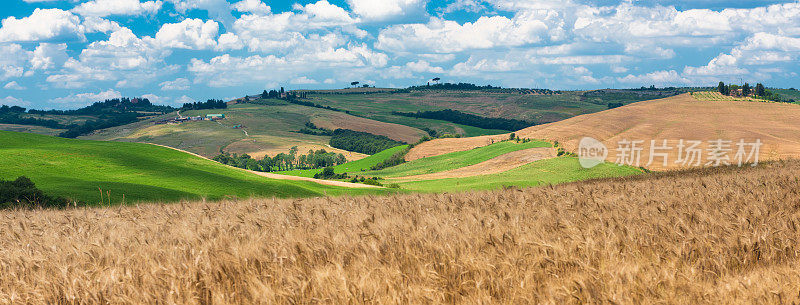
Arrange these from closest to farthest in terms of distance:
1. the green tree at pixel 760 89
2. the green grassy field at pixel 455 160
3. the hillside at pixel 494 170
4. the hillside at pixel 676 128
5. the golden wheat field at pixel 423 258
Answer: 1. the golden wheat field at pixel 423 258
2. the hillside at pixel 494 170
3. the hillside at pixel 676 128
4. the green grassy field at pixel 455 160
5. the green tree at pixel 760 89

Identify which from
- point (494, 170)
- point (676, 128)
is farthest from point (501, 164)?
point (676, 128)

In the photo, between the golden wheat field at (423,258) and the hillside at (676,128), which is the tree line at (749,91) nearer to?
the hillside at (676,128)

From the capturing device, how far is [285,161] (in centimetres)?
17475

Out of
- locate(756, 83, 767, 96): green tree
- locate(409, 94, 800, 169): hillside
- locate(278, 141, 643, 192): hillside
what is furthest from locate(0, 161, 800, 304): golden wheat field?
locate(756, 83, 767, 96): green tree

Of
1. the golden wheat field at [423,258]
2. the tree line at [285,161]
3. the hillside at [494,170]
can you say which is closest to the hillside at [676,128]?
the hillside at [494,170]

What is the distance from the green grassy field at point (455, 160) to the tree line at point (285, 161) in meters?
52.4

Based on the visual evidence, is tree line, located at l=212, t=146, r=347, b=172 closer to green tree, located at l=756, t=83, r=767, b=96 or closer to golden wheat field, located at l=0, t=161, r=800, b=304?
green tree, located at l=756, t=83, r=767, b=96

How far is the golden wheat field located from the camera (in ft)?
14.3

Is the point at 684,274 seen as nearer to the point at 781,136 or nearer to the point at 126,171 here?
the point at 126,171

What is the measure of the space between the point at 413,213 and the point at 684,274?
13.2 ft

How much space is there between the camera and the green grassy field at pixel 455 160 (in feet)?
331

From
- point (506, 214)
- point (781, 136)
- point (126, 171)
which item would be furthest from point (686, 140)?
point (506, 214)

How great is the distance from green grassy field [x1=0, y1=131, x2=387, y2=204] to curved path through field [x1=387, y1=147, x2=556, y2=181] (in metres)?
44.3

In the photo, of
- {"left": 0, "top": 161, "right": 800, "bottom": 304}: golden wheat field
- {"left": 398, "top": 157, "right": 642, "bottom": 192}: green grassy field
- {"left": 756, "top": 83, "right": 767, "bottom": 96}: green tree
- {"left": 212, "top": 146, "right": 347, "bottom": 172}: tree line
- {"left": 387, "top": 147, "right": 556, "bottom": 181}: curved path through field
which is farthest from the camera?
{"left": 756, "top": 83, "right": 767, "bottom": 96}: green tree
